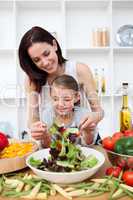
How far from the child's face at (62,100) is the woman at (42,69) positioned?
71 mm

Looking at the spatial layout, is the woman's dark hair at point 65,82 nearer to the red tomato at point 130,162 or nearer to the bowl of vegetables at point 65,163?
the bowl of vegetables at point 65,163

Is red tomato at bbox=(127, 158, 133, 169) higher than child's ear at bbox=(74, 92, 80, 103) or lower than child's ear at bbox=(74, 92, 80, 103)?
lower

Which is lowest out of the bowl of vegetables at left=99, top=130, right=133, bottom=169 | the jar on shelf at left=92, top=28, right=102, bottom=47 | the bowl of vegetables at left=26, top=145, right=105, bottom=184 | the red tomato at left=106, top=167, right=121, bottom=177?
the red tomato at left=106, top=167, right=121, bottom=177

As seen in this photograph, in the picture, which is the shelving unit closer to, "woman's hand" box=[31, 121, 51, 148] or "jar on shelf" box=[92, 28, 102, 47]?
"jar on shelf" box=[92, 28, 102, 47]

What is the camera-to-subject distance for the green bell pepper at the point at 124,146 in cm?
76

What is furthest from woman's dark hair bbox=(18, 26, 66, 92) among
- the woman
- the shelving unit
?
the shelving unit

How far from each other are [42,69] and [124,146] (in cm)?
72

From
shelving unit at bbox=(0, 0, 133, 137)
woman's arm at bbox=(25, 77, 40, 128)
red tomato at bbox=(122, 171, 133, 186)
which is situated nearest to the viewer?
red tomato at bbox=(122, 171, 133, 186)

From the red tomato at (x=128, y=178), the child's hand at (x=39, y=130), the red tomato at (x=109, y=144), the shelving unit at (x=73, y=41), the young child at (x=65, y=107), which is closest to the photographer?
the red tomato at (x=128, y=178)

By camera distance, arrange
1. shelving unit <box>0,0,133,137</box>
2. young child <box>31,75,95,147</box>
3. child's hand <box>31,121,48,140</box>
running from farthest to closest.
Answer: shelving unit <box>0,0,133,137</box>, young child <box>31,75,95,147</box>, child's hand <box>31,121,48,140</box>

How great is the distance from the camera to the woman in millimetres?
1313

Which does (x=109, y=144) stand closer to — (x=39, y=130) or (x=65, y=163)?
(x=65, y=163)

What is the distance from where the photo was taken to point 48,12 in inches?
102

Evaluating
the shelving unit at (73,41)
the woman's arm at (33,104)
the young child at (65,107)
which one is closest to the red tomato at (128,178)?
the young child at (65,107)
